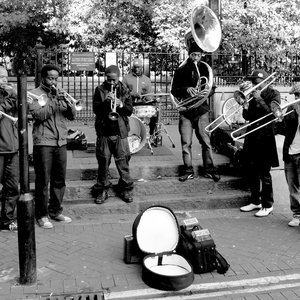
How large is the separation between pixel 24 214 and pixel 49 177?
5.86 feet

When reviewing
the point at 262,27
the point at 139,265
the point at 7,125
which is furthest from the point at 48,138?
the point at 262,27

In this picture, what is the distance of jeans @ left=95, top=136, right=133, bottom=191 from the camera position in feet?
21.9

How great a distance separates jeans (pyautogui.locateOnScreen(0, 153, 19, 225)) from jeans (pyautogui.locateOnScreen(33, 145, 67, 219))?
0.27 meters

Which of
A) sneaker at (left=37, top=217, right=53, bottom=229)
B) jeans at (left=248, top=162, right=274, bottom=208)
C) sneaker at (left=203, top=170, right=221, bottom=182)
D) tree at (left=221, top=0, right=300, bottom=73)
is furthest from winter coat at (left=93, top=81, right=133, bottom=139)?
tree at (left=221, top=0, right=300, bottom=73)

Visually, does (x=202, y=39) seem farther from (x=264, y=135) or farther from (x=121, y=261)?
(x=121, y=261)

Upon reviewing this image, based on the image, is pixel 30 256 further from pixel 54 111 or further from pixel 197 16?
pixel 197 16

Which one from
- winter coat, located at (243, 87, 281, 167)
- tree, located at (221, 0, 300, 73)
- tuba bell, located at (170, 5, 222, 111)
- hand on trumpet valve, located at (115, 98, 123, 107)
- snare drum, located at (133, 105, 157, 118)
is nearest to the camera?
hand on trumpet valve, located at (115, 98, 123, 107)

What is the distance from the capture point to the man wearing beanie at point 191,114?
23.9 ft

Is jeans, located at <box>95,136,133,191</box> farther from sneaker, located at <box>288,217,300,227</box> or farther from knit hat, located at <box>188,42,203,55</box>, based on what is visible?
sneaker, located at <box>288,217,300,227</box>

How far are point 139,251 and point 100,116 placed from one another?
2344mm

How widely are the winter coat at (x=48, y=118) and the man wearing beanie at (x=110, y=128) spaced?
1.79 ft

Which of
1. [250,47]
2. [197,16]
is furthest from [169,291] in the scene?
[250,47]

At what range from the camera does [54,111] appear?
6.09m

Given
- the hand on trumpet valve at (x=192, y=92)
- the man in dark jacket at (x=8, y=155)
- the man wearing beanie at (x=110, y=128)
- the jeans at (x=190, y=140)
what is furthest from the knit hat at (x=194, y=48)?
the man in dark jacket at (x=8, y=155)
